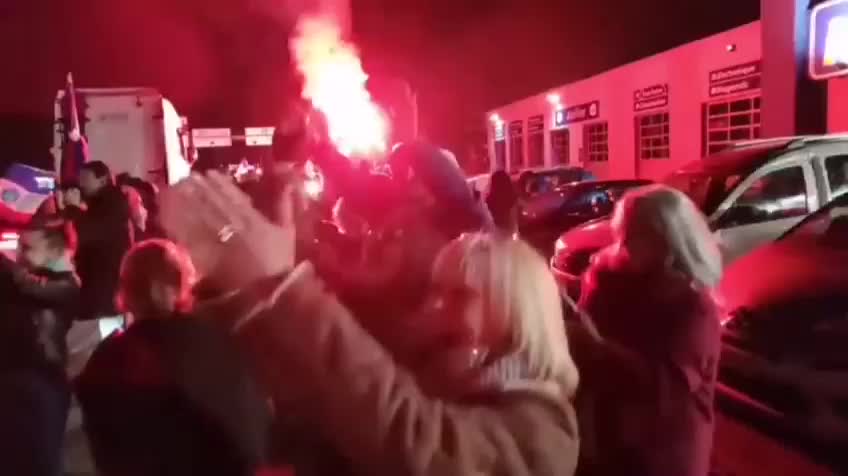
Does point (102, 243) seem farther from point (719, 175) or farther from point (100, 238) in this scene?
point (719, 175)

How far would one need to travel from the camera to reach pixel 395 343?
2307mm

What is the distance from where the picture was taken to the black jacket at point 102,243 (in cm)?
590

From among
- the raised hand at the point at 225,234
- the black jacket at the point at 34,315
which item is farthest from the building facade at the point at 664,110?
the raised hand at the point at 225,234

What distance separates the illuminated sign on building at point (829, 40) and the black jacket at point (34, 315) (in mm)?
12694

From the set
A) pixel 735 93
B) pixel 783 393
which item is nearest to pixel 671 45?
pixel 735 93

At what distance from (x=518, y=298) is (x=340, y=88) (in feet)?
24.8

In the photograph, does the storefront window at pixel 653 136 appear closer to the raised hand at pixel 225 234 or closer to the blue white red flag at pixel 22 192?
the blue white red flag at pixel 22 192

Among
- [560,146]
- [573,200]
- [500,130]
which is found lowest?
[573,200]

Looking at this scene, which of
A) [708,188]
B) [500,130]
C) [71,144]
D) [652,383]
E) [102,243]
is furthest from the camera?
[500,130]

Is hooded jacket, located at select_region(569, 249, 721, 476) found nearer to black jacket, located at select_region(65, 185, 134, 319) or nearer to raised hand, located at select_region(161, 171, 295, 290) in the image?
raised hand, located at select_region(161, 171, 295, 290)

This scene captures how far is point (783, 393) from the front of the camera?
5.38 metres

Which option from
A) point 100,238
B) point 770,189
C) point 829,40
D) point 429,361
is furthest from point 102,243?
point 829,40

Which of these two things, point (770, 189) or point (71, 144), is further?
point (71, 144)

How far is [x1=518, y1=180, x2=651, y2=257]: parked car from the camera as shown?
16.5 m
